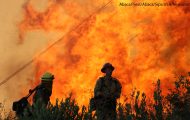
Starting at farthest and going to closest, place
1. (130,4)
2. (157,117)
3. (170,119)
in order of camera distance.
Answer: (130,4) → (157,117) → (170,119)

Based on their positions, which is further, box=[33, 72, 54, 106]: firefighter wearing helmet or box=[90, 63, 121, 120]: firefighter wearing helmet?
box=[33, 72, 54, 106]: firefighter wearing helmet

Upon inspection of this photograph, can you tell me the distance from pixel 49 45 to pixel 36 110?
21.3m

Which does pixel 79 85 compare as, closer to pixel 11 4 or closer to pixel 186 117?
pixel 11 4

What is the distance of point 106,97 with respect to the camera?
10.5m

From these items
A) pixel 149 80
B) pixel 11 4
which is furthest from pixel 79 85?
pixel 11 4

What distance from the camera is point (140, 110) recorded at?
31.4 ft

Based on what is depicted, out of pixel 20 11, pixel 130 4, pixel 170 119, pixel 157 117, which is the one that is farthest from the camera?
pixel 20 11

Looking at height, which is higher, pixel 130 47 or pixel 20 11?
pixel 20 11

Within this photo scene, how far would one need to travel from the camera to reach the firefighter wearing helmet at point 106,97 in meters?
10.3

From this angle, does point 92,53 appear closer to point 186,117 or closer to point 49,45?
point 49,45

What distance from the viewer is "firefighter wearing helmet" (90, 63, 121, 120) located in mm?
10320

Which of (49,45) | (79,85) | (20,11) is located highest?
(20,11)

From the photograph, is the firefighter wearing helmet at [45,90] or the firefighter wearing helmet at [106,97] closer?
the firefighter wearing helmet at [106,97]

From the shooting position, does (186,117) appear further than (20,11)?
No
